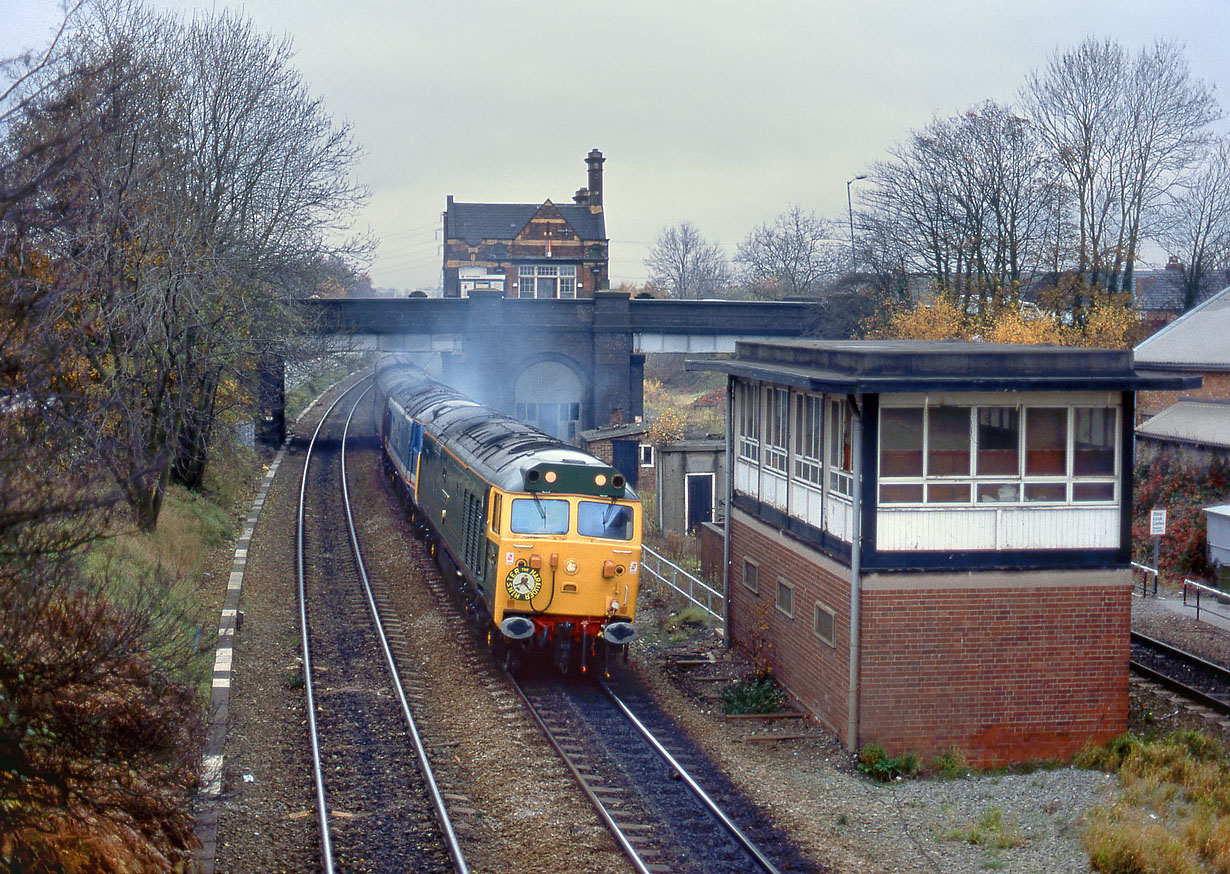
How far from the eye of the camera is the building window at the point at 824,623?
12.0 m

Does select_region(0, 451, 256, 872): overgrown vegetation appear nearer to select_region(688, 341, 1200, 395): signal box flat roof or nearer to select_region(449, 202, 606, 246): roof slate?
select_region(688, 341, 1200, 395): signal box flat roof

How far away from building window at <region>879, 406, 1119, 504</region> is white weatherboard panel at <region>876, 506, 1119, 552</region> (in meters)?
0.13

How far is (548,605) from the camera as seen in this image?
43.3ft

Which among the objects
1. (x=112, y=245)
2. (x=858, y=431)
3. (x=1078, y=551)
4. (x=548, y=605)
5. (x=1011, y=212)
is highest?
(x=1011, y=212)

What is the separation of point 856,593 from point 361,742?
5248 mm

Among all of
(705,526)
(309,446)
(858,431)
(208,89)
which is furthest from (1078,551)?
(309,446)

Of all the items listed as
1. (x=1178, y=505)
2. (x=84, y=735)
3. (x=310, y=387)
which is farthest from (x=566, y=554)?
(x=310, y=387)

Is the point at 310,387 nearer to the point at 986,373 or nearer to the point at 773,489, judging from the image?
the point at 773,489

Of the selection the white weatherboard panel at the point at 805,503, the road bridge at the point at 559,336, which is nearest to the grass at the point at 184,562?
the white weatherboard panel at the point at 805,503

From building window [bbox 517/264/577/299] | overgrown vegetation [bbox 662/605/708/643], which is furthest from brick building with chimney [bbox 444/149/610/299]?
overgrown vegetation [bbox 662/605/708/643]

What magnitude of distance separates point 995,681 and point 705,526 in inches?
349

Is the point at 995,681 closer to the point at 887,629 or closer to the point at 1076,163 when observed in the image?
the point at 887,629

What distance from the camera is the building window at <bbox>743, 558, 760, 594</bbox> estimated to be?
14765 mm

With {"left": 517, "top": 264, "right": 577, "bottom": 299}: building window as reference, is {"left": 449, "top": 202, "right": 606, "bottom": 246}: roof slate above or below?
above
